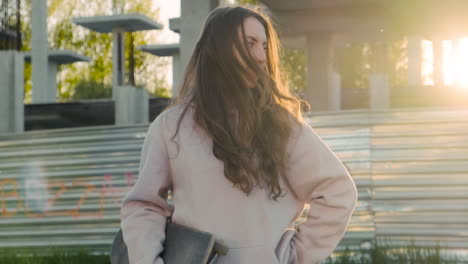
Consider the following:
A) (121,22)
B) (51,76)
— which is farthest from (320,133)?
(51,76)

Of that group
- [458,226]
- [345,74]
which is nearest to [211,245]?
[458,226]

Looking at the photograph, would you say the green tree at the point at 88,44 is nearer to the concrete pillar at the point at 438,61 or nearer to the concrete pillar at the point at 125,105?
the concrete pillar at the point at 438,61

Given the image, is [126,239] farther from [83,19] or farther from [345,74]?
[345,74]

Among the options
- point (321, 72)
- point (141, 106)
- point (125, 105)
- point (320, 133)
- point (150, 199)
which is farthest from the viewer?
point (321, 72)

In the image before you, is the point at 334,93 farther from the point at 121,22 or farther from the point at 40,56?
→ the point at 40,56

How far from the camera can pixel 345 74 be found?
117ft

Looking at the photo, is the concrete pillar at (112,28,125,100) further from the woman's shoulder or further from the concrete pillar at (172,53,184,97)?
the woman's shoulder

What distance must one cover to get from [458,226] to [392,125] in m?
1.63

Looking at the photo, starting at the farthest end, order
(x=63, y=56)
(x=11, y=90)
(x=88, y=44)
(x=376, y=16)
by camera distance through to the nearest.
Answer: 1. (x=88, y=44)
2. (x=63, y=56)
3. (x=376, y=16)
4. (x=11, y=90)

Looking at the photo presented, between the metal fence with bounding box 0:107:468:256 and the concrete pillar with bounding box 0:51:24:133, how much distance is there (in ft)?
6.28

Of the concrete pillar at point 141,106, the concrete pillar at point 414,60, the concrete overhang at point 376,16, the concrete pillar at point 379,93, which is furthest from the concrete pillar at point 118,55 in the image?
the concrete pillar at point 379,93

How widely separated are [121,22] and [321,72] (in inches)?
229

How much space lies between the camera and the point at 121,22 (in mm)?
24969

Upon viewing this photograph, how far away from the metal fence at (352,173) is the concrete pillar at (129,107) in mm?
2198
